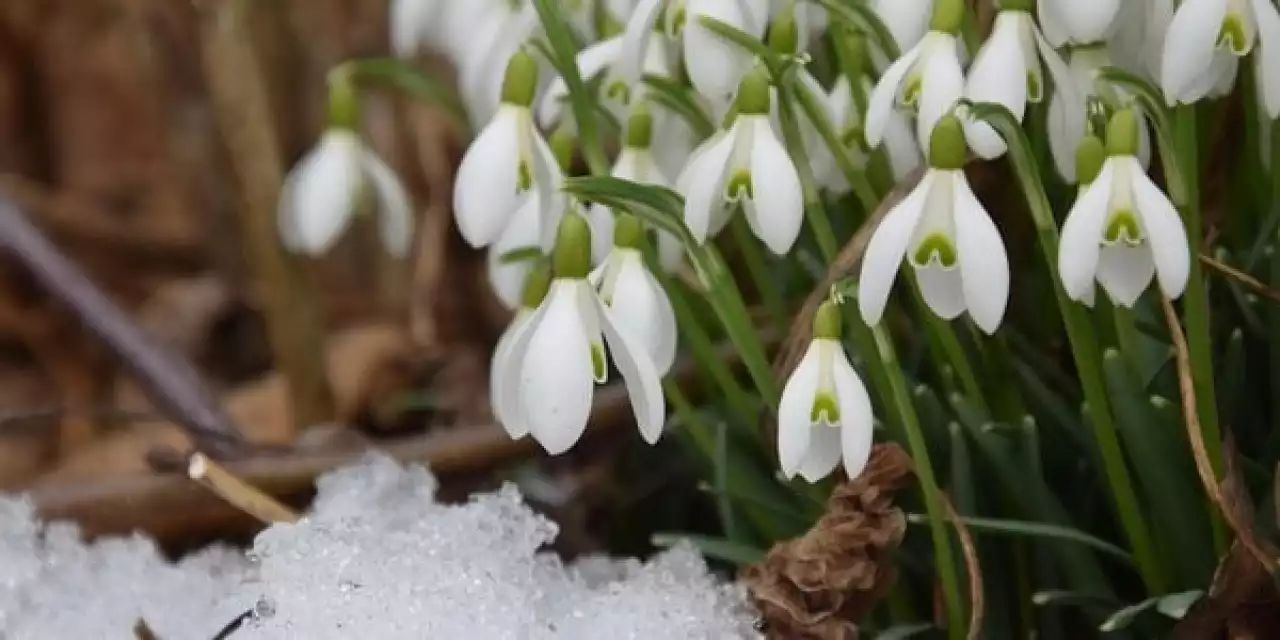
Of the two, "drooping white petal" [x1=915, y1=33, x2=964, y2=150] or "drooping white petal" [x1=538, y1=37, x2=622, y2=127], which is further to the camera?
"drooping white petal" [x1=538, y1=37, x2=622, y2=127]

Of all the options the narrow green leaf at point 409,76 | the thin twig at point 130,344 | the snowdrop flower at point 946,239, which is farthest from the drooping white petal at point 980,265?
the thin twig at point 130,344

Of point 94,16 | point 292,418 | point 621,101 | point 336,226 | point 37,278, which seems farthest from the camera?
point 94,16

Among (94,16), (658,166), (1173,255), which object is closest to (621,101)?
(658,166)

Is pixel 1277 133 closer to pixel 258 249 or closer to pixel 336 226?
pixel 336 226

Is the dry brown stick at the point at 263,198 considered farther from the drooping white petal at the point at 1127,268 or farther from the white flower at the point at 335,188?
the drooping white petal at the point at 1127,268

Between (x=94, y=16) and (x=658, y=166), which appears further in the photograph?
(x=94, y=16)

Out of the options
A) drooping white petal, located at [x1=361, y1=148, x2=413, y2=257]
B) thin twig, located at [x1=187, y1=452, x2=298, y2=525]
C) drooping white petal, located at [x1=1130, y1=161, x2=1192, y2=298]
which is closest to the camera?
drooping white petal, located at [x1=1130, y1=161, x2=1192, y2=298]

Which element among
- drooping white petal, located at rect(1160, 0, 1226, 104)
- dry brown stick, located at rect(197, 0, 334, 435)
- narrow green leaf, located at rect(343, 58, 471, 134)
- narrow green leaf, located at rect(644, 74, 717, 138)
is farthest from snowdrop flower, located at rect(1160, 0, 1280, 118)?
dry brown stick, located at rect(197, 0, 334, 435)

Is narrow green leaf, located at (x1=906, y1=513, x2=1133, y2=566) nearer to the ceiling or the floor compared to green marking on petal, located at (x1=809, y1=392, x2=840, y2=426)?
nearer to the floor

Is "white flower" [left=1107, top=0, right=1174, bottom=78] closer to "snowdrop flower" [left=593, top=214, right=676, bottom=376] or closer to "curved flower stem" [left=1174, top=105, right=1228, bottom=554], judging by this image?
"curved flower stem" [left=1174, top=105, right=1228, bottom=554]
